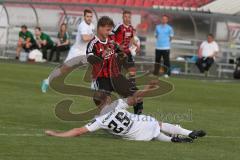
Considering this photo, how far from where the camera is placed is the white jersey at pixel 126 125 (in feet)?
38.3

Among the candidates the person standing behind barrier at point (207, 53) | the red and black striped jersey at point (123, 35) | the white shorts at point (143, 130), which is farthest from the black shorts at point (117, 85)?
the person standing behind barrier at point (207, 53)

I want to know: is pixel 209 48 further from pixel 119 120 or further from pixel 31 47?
pixel 119 120

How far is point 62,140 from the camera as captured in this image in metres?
11.3

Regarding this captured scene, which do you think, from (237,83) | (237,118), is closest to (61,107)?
(237,118)

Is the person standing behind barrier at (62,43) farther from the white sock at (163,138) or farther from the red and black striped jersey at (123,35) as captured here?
the white sock at (163,138)

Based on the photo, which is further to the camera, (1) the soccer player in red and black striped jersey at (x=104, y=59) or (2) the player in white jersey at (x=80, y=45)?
(2) the player in white jersey at (x=80, y=45)

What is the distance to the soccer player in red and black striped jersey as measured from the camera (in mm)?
12875

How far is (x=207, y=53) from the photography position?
3241cm

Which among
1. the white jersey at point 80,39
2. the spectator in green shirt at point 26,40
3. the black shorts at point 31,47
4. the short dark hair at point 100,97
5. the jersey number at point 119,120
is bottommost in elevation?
the black shorts at point 31,47

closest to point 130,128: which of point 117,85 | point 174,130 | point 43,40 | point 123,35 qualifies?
point 174,130

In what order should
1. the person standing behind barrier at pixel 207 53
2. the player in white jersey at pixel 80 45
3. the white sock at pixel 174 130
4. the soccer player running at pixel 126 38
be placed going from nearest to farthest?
the white sock at pixel 174 130, the soccer player running at pixel 126 38, the player in white jersey at pixel 80 45, the person standing behind barrier at pixel 207 53

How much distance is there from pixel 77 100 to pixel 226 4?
82.0 feet

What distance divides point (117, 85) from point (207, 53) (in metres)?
19.1

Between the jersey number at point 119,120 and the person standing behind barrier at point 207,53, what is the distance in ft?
68.1
